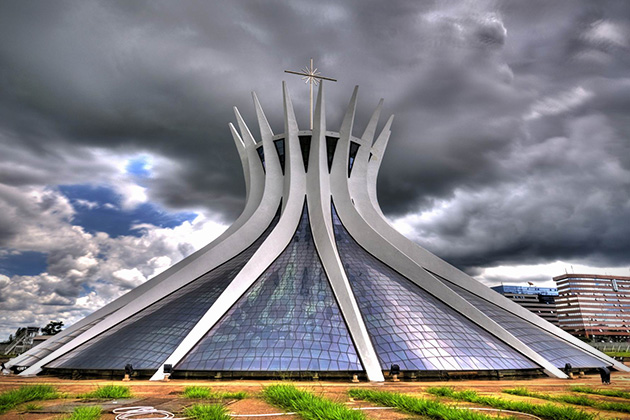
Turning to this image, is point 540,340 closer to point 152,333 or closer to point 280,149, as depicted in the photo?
point 152,333

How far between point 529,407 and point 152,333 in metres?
16.9

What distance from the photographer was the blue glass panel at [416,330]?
602 inches

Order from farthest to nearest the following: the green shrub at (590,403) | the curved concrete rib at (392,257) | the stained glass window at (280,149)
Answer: the stained glass window at (280,149), the curved concrete rib at (392,257), the green shrub at (590,403)

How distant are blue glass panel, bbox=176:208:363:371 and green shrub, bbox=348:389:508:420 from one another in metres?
6.47

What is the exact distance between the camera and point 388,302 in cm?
1897

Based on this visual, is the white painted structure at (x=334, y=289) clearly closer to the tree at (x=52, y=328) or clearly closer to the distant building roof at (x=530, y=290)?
the tree at (x=52, y=328)

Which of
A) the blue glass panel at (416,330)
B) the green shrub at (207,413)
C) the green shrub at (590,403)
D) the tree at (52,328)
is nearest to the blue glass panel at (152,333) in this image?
the blue glass panel at (416,330)

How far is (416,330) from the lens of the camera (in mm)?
16984

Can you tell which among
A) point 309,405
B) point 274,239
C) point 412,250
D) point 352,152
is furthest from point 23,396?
point 352,152

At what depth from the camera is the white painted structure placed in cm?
1596

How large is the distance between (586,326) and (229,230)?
15223cm

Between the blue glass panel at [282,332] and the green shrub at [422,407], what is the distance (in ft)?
21.2

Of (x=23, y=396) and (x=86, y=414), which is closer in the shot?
(x=86, y=414)

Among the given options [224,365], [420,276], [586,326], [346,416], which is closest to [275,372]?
[224,365]
